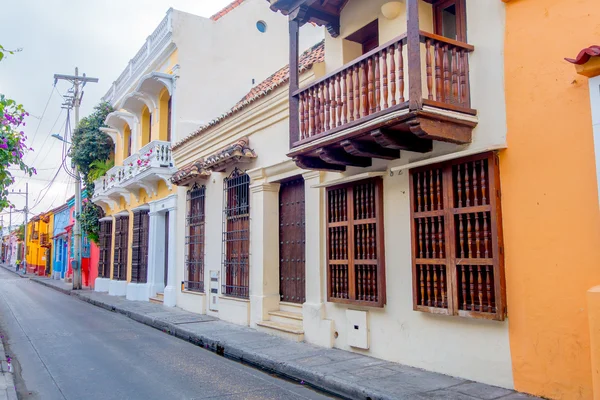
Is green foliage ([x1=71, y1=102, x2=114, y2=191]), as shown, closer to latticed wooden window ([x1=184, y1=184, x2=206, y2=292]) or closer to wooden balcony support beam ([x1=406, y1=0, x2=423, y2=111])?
latticed wooden window ([x1=184, y1=184, x2=206, y2=292])

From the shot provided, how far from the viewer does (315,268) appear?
8617 mm

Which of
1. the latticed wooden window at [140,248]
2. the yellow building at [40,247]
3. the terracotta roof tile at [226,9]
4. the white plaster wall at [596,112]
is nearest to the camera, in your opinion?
the white plaster wall at [596,112]

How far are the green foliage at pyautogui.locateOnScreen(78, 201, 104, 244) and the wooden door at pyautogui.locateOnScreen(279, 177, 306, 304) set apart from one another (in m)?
16.3

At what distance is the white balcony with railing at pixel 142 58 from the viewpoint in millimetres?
15945

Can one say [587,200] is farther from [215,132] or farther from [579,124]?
[215,132]

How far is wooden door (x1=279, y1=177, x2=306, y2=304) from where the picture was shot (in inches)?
381

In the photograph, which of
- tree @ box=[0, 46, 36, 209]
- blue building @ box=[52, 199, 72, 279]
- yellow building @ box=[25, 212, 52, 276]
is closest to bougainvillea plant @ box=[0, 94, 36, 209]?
tree @ box=[0, 46, 36, 209]

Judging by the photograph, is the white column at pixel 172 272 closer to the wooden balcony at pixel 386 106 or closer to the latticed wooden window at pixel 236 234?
the latticed wooden window at pixel 236 234

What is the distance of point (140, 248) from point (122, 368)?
10.7 metres

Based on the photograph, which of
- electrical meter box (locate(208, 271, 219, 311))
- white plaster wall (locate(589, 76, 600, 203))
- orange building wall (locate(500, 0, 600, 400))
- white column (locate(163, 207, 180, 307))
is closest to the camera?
white plaster wall (locate(589, 76, 600, 203))

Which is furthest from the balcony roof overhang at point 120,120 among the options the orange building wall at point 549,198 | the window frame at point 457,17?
the orange building wall at point 549,198

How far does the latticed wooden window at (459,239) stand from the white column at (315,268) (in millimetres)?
2229

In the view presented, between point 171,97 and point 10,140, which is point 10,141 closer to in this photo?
point 10,140

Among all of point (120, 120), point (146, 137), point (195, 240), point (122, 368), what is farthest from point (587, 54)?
point (120, 120)
